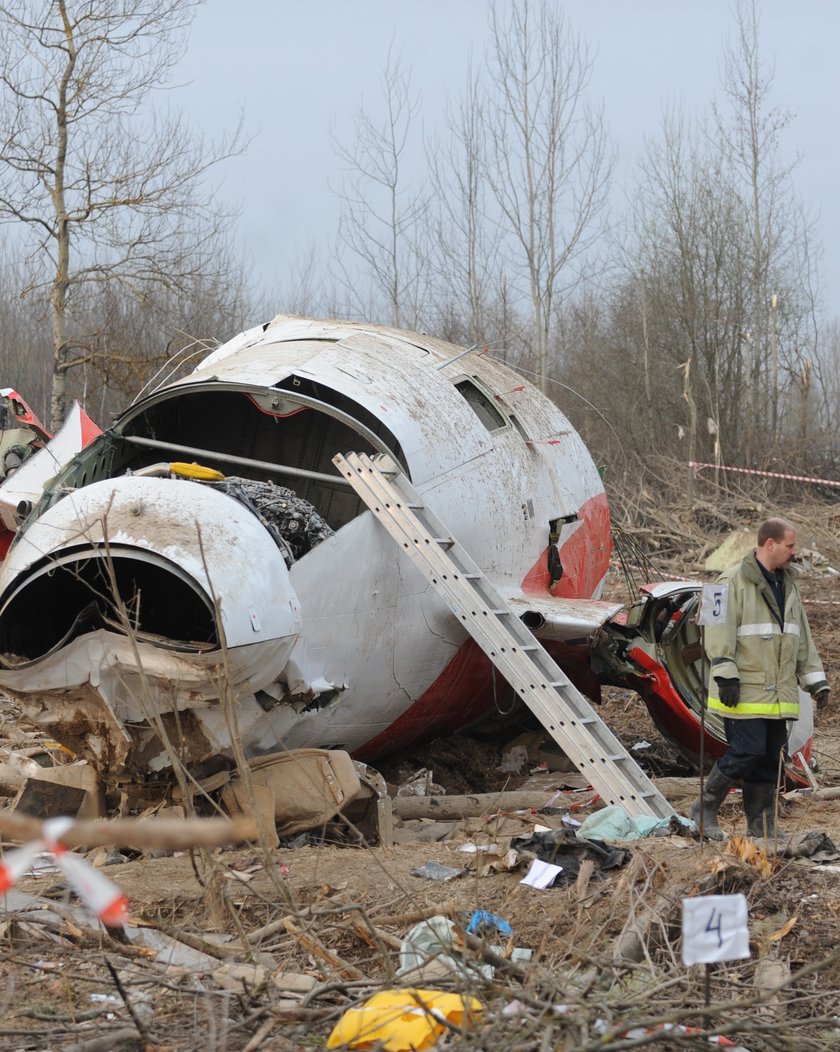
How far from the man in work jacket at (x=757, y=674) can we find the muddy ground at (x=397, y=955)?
22.2 inches

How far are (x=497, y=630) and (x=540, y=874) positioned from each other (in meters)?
1.99

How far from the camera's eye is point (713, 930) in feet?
12.3

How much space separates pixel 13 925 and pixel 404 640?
3388 millimetres

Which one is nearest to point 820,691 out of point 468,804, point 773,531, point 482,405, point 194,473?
point 773,531

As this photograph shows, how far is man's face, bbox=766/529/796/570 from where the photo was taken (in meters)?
7.29

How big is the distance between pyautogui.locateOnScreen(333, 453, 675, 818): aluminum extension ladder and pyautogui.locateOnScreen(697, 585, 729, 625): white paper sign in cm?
90

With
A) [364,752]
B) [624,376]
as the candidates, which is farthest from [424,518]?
[624,376]

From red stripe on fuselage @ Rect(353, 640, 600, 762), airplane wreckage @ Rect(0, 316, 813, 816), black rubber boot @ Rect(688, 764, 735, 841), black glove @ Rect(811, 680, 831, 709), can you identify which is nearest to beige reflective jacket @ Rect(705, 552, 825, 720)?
Answer: black glove @ Rect(811, 680, 831, 709)

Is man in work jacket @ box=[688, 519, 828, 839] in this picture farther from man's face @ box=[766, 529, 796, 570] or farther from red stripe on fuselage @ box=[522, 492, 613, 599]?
red stripe on fuselage @ box=[522, 492, 613, 599]

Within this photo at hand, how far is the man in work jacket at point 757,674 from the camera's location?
724 cm

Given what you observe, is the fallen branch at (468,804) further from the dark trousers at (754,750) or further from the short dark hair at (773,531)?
the short dark hair at (773,531)

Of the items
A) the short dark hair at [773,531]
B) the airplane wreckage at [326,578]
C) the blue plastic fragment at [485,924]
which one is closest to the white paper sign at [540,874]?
the blue plastic fragment at [485,924]

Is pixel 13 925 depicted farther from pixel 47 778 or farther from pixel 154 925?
pixel 47 778

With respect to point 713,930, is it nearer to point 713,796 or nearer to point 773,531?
point 713,796
